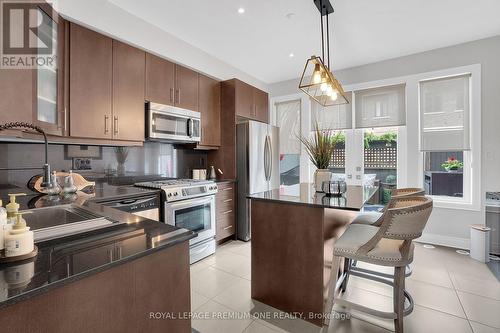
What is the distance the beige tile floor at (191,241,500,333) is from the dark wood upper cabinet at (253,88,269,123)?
241 centimetres

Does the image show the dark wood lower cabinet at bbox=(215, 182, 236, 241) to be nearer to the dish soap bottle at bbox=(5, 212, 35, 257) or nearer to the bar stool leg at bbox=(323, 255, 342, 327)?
the bar stool leg at bbox=(323, 255, 342, 327)

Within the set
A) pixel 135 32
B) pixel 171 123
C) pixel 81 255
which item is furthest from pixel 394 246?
pixel 135 32

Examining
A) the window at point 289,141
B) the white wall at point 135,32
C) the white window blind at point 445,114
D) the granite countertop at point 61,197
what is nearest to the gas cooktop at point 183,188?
the granite countertop at point 61,197

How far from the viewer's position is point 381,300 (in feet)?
6.82

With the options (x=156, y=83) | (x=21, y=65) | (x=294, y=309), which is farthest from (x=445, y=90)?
(x=21, y=65)

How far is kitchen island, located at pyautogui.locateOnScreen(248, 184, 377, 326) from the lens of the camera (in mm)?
1729

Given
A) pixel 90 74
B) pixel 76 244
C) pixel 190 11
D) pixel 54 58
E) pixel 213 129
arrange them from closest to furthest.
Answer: pixel 76 244, pixel 54 58, pixel 90 74, pixel 190 11, pixel 213 129

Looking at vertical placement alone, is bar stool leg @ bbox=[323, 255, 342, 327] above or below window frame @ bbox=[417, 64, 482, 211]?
below

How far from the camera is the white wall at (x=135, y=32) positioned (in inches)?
85.7

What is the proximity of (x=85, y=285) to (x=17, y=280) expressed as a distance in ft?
0.47

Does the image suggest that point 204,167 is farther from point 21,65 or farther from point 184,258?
point 184,258

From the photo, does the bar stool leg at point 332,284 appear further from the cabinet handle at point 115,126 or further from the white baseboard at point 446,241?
the white baseboard at point 446,241

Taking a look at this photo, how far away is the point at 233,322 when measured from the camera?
182cm

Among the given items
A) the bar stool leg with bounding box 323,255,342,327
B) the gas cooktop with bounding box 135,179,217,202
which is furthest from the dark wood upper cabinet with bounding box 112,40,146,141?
the bar stool leg with bounding box 323,255,342,327
